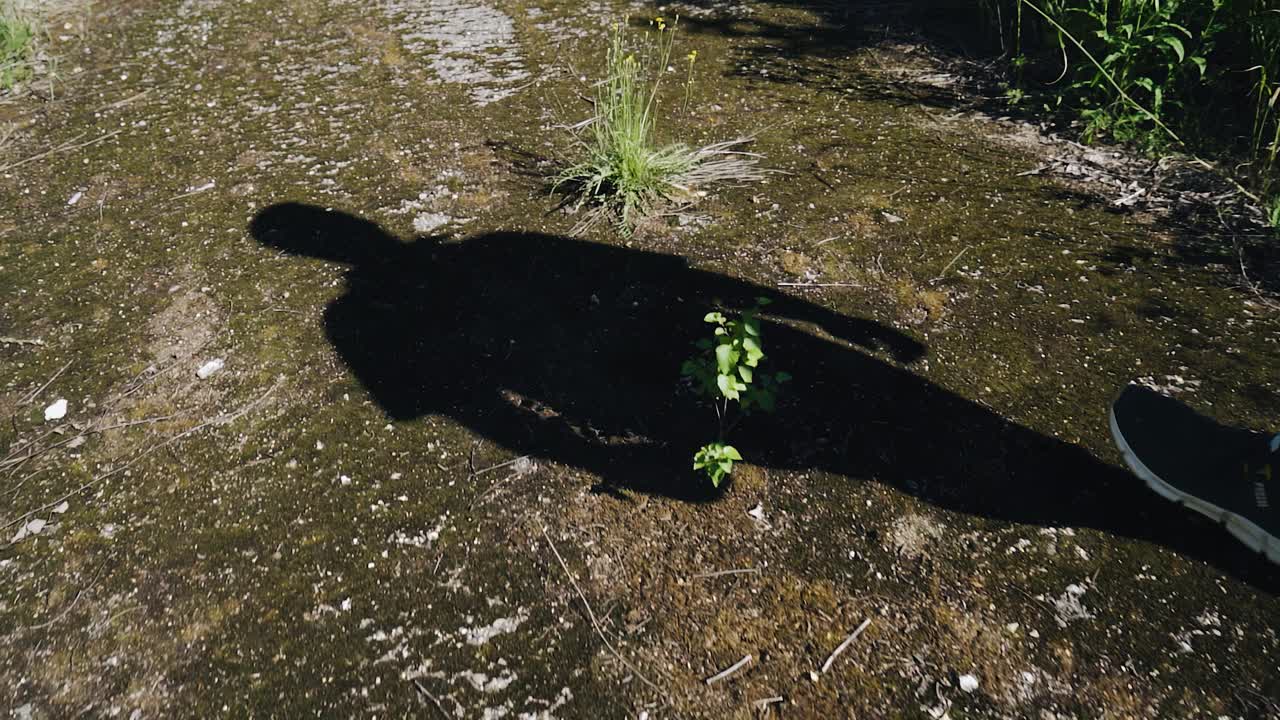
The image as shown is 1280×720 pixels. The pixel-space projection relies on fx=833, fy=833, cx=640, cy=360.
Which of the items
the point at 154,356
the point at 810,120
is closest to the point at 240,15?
the point at 154,356

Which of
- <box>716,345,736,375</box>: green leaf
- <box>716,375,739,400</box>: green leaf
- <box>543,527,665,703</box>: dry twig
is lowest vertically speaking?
<box>543,527,665,703</box>: dry twig

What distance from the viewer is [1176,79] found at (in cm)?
375

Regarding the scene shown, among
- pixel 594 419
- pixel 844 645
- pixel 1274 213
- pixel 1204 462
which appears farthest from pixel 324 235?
pixel 1274 213

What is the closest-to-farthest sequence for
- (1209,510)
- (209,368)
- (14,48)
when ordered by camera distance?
(1209,510)
(209,368)
(14,48)

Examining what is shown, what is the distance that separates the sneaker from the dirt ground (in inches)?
3.0

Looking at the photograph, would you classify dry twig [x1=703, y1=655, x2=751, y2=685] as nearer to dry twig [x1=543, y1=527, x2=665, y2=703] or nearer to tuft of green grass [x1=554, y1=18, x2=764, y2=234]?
dry twig [x1=543, y1=527, x2=665, y2=703]

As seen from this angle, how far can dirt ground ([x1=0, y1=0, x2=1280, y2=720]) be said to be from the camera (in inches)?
75.4

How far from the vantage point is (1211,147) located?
3.51m

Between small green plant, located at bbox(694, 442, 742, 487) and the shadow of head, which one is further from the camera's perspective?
the shadow of head

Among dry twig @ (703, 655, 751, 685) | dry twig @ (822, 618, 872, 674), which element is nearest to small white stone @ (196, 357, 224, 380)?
dry twig @ (703, 655, 751, 685)

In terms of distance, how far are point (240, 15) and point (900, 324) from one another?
448cm

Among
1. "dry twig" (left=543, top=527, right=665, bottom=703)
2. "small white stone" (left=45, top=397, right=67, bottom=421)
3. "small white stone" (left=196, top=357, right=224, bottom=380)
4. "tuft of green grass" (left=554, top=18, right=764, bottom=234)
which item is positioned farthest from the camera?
"tuft of green grass" (left=554, top=18, right=764, bottom=234)

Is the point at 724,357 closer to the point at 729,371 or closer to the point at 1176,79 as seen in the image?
the point at 729,371

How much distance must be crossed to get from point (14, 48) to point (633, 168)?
370cm
